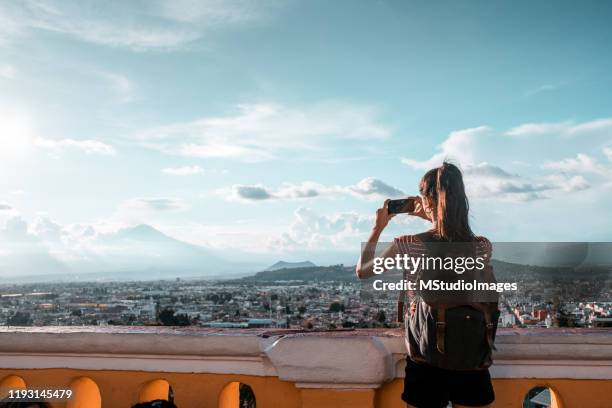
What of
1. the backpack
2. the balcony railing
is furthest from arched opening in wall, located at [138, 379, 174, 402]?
the backpack

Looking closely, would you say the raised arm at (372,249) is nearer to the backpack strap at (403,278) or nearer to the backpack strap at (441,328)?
the backpack strap at (403,278)

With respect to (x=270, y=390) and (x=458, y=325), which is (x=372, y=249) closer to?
(x=458, y=325)

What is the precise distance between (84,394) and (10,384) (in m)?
0.42

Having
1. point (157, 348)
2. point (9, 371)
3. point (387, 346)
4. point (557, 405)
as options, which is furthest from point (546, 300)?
point (9, 371)

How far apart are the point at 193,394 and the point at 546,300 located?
4.87 m

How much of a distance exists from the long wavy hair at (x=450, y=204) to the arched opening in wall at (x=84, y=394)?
1.95 metres

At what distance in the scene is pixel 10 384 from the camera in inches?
123

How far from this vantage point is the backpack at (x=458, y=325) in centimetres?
225

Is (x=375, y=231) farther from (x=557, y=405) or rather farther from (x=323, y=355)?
(x=557, y=405)

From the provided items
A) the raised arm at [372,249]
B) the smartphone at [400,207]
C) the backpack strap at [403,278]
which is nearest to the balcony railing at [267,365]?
the backpack strap at [403,278]

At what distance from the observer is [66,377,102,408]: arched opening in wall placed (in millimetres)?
3027

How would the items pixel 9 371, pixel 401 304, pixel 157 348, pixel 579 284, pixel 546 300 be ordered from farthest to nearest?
pixel 579 284
pixel 546 300
pixel 9 371
pixel 157 348
pixel 401 304

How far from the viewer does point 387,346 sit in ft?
8.62

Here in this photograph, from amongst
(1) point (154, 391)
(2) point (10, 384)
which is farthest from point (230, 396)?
(2) point (10, 384)
